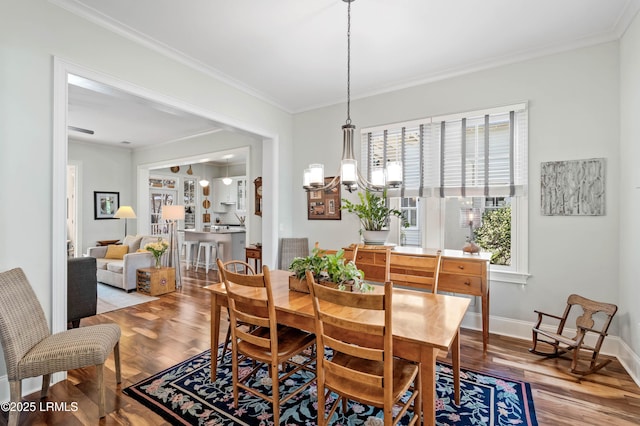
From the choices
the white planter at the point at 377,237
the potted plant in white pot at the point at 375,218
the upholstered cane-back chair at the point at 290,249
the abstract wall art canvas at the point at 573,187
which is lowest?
the upholstered cane-back chair at the point at 290,249

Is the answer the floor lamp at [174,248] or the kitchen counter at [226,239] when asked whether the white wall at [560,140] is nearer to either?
the floor lamp at [174,248]

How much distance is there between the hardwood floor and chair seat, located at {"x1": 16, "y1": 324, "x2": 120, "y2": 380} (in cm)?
37

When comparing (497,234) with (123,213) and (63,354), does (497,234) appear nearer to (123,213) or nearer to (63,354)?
(63,354)

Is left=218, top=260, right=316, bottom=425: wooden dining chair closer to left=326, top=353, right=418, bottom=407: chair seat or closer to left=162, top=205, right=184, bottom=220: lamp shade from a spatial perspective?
left=326, top=353, right=418, bottom=407: chair seat

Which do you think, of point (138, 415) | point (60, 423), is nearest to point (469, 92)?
point (138, 415)

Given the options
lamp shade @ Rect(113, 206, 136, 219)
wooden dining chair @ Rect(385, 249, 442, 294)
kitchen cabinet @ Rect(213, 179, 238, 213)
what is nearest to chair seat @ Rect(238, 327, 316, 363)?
wooden dining chair @ Rect(385, 249, 442, 294)

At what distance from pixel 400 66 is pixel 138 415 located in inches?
154

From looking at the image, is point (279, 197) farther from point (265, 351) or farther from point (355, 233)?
point (265, 351)

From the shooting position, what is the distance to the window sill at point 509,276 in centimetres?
328

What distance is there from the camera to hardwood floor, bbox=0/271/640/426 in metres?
2.06

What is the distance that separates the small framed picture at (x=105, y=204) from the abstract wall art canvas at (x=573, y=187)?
818 cm

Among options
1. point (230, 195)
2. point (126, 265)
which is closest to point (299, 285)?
point (126, 265)

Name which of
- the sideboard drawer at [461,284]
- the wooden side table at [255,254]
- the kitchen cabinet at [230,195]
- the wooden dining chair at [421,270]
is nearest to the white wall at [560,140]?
the sideboard drawer at [461,284]

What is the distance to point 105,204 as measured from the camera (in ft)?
23.6
